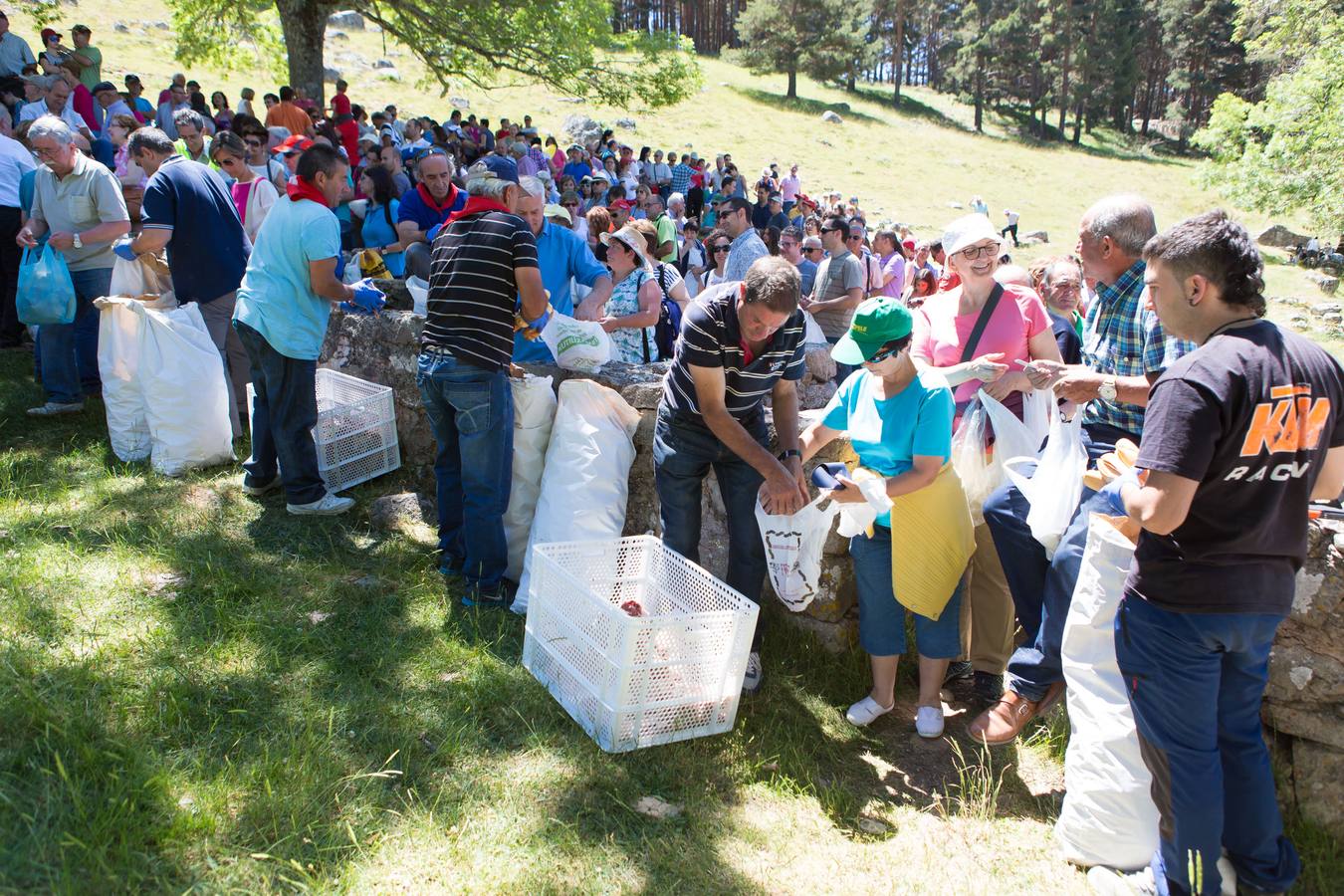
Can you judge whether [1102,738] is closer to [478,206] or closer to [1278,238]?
[478,206]

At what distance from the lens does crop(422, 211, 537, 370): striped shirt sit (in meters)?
3.59

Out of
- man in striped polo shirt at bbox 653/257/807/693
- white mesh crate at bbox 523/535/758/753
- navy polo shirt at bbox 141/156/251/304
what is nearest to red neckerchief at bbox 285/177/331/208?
navy polo shirt at bbox 141/156/251/304

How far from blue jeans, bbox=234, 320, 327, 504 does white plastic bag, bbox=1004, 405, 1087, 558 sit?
3.35 metres

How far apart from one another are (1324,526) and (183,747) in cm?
348

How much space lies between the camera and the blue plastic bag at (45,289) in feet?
16.7

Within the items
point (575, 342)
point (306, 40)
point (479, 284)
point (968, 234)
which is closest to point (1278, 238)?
point (306, 40)

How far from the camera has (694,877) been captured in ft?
8.01

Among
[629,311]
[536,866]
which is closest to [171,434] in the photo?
[629,311]

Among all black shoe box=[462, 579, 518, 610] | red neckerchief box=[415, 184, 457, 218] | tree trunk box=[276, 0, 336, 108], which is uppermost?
tree trunk box=[276, 0, 336, 108]

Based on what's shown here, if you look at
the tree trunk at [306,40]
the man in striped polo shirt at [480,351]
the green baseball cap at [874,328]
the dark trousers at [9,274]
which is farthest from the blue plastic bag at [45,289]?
the tree trunk at [306,40]

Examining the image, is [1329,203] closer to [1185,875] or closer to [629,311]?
[629,311]

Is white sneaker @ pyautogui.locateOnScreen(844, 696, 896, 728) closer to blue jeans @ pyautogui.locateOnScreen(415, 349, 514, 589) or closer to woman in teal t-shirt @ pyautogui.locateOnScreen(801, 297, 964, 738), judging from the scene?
woman in teal t-shirt @ pyautogui.locateOnScreen(801, 297, 964, 738)

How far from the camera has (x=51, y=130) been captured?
4.99 m

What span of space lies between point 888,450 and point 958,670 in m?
1.15
